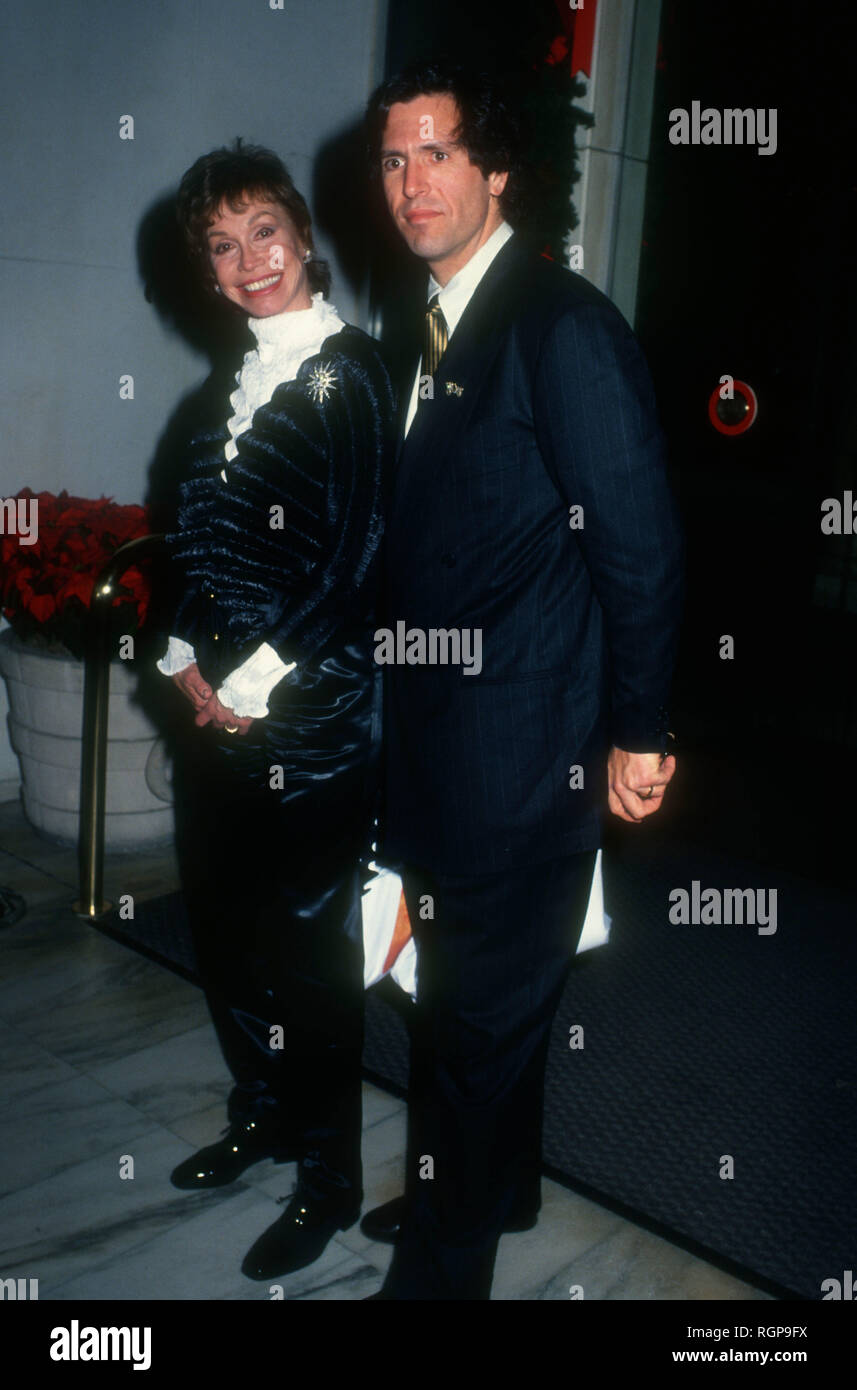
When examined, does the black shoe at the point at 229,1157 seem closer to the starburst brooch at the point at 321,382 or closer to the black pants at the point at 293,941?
the black pants at the point at 293,941

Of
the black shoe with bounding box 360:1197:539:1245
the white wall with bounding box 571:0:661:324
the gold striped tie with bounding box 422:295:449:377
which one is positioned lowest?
the black shoe with bounding box 360:1197:539:1245

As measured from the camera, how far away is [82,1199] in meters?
2.10

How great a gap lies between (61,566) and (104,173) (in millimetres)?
1382

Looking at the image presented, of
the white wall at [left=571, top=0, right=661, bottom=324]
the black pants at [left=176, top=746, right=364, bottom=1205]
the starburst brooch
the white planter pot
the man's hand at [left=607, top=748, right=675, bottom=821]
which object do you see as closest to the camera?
the man's hand at [left=607, top=748, right=675, bottom=821]

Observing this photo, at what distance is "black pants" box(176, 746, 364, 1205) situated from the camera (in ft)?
6.08

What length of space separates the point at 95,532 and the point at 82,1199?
79.8 inches

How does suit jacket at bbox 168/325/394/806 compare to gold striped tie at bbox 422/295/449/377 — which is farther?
suit jacket at bbox 168/325/394/806

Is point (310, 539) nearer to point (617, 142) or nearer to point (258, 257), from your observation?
point (258, 257)

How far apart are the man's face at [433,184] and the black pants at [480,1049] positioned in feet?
2.81

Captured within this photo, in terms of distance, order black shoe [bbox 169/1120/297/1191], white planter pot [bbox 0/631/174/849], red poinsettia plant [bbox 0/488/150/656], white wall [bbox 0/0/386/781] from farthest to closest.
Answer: white wall [bbox 0/0/386/781], white planter pot [bbox 0/631/174/849], red poinsettia plant [bbox 0/488/150/656], black shoe [bbox 169/1120/297/1191]

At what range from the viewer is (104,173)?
12.6ft

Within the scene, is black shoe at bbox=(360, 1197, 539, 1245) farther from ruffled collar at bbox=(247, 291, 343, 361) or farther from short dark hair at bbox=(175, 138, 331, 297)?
short dark hair at bbox=(175, 138, 331, 297)

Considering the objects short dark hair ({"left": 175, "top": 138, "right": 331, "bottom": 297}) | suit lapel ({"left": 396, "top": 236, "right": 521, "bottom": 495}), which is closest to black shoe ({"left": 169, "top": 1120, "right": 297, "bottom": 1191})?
suit lapel ({"left": 396, "top": 236, "right": 521, "bottom": 495})
